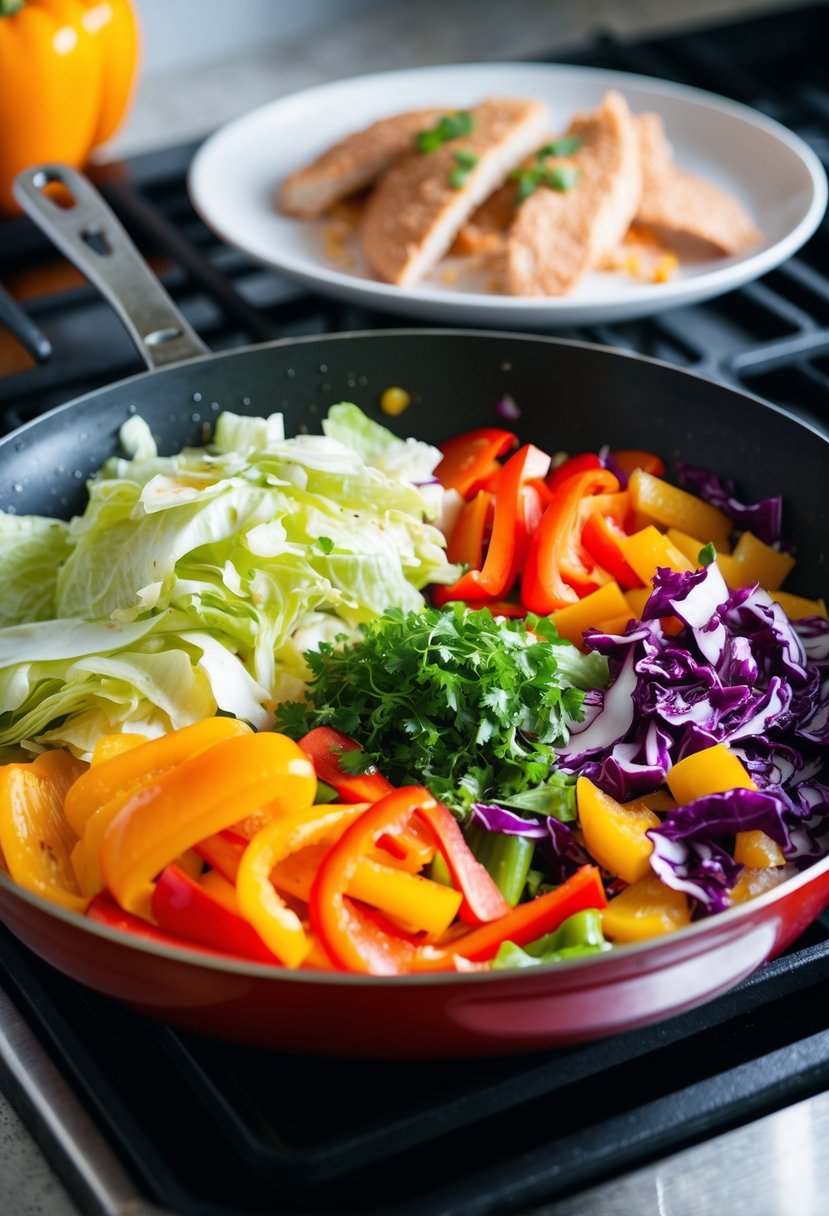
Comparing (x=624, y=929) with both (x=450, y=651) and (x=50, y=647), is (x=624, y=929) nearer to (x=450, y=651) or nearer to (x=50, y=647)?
(x=450, y=651)

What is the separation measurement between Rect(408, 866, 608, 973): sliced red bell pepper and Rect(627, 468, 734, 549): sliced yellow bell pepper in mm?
630

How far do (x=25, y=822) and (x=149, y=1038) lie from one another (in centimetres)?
22

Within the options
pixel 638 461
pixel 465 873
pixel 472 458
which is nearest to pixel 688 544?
pixel 638 461

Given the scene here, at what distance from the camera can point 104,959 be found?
1029mm

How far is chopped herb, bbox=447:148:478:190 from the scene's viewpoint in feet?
6.77

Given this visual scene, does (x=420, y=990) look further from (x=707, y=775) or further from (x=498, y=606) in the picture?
(x=498, y=606)

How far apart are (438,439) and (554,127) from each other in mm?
939

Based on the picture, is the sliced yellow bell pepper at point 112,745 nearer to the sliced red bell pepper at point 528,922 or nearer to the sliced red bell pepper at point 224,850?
the sliced red bell pepper at point 224,850

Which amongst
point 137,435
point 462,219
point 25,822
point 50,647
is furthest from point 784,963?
point 462,219

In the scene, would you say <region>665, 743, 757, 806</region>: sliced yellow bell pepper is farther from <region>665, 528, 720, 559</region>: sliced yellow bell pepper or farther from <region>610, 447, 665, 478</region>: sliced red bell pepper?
<region>610, 447, 665, 478</region>: sliced red bell pepper

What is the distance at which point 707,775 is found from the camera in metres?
1.28

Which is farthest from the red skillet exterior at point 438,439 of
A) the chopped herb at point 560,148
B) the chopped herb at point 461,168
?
the chopped herb at point 560,148

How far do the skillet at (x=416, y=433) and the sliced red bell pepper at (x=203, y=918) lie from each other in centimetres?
6

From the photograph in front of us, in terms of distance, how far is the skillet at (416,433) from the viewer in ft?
3.34
